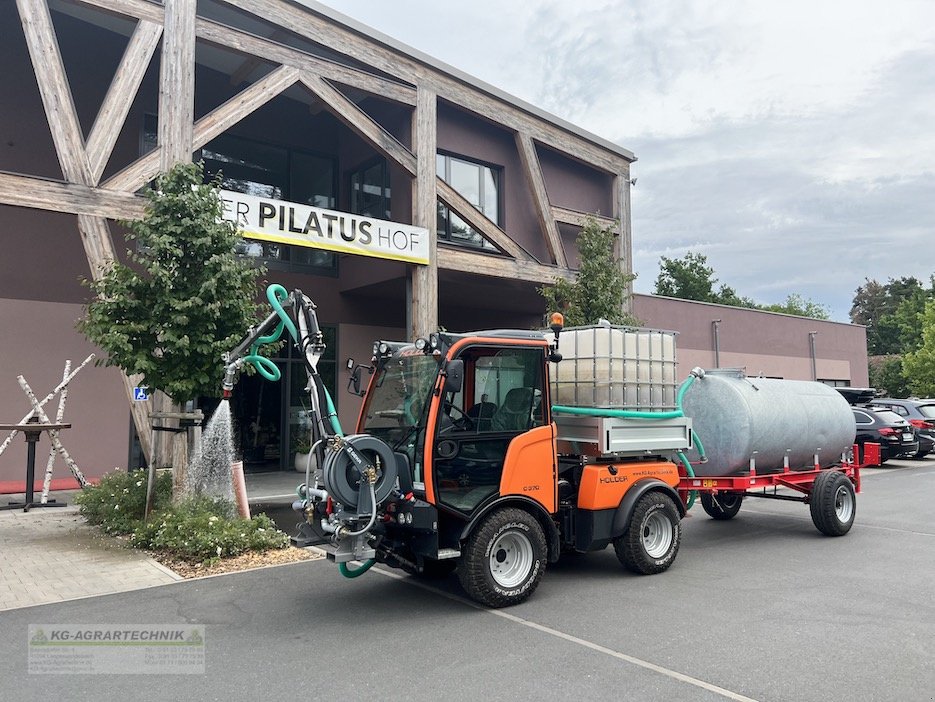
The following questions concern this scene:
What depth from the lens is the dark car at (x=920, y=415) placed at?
19078 millimetres

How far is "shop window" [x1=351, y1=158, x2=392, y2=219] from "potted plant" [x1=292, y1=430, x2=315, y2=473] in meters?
5.35

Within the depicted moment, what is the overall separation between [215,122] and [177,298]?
13.0ft

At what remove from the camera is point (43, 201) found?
9688 millimetres

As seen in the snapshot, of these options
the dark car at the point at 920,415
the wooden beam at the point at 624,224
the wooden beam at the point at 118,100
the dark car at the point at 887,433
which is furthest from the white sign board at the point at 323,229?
the dark car at the point at 920,415

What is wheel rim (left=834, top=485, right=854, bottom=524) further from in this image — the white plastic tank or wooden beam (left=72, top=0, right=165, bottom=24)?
wooden beam (left=72, top=0, right=165, bottom=24)

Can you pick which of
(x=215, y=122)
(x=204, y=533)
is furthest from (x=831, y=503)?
(x=215, y=122)

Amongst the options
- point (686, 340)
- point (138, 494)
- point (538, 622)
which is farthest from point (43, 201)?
point (686, 340)

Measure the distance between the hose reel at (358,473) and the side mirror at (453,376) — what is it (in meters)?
0.72

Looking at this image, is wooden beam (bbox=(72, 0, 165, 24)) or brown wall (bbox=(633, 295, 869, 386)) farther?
brown wall (bbox=(633, 295, 869, 386))

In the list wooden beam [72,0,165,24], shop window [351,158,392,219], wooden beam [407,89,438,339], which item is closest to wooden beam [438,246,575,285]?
wooden beam [407,89,438,339]

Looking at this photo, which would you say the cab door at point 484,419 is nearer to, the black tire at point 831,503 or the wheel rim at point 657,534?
the wheel rim at point 657,534

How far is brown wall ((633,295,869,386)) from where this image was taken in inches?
913

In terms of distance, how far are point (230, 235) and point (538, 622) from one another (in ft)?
19.8

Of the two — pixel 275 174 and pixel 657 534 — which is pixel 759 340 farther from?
pixel 657 534
